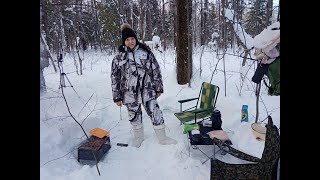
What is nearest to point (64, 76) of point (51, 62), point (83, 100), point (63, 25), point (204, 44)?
point (51, 62)

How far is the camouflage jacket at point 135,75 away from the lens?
2729 millimetres

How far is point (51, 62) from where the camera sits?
8.32 ft

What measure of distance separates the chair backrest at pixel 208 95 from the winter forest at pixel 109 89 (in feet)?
0.38

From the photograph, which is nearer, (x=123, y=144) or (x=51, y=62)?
(x=51, y=62)

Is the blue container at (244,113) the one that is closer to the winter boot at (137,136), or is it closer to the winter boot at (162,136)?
the winter boot at (162,136)

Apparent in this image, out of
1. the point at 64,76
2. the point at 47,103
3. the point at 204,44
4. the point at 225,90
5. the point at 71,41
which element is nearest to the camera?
the point at 47,103

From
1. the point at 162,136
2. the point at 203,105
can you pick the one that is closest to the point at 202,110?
the point at 203,105

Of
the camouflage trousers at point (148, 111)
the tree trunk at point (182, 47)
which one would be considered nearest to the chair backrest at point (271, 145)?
the camouflage trousers at point (148, 111)
